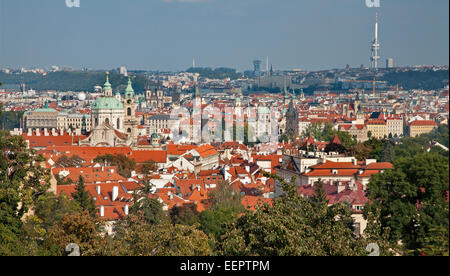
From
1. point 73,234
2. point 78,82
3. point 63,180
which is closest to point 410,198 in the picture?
point 73,234

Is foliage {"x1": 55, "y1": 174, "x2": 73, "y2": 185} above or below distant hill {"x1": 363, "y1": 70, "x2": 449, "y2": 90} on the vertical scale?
below

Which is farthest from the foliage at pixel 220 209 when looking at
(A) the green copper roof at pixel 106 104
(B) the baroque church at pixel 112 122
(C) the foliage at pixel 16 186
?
(A) the green copper roof at pixel 106 104

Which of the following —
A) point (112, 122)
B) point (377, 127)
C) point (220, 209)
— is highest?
point (220, 209)

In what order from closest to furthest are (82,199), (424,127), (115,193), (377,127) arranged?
(424,127) < (82,199) < (115,193) < (377,127)

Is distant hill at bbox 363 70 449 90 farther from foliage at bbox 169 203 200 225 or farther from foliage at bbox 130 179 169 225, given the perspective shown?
foliage at bbox 130 179 169 225

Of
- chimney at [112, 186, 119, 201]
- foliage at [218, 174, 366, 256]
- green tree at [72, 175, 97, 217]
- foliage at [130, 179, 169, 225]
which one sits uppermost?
foliage at [218, 174, 366, 256]

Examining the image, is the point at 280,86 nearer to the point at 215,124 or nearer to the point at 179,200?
the point at 215,124

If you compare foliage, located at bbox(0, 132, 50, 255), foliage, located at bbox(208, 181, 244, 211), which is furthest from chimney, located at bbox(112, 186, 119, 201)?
foliage, located at bbox(0, 132, 50, 255)

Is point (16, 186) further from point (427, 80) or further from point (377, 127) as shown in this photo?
point (377, 127)

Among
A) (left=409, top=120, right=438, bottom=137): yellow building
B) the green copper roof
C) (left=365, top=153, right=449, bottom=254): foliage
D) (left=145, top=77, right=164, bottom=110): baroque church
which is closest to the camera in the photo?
(left=409, top=120, right=438, bottom=137): yellow building

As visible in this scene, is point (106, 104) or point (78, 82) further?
point (78, 82)

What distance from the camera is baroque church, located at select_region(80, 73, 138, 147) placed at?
135 feet

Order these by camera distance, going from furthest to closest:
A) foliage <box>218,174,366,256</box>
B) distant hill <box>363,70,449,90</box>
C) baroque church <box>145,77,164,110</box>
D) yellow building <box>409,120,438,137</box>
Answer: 1. baroque church <box>145,77,164,110</box>
2. distant hill <box>363,70,449,90</box>
3. yellow building <box>409,120,438,137</box>
4. foliage <box>218,174,366,256</box>

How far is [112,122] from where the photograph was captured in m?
45.0
